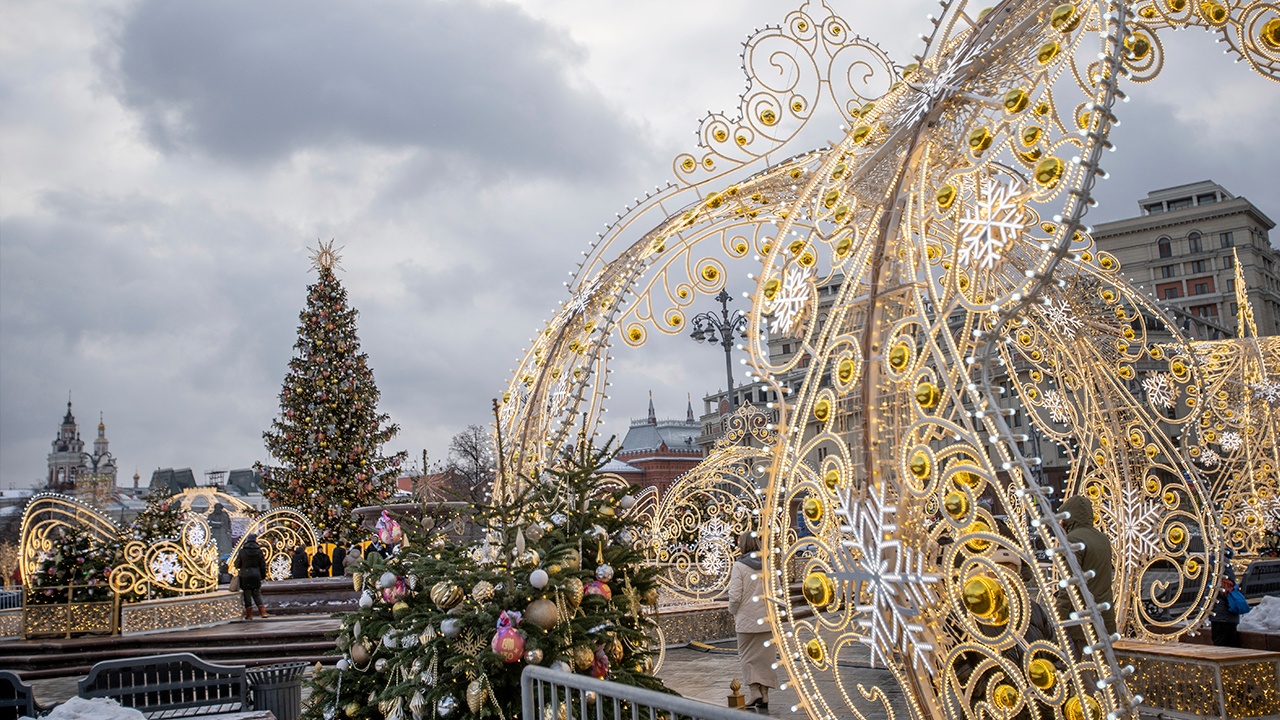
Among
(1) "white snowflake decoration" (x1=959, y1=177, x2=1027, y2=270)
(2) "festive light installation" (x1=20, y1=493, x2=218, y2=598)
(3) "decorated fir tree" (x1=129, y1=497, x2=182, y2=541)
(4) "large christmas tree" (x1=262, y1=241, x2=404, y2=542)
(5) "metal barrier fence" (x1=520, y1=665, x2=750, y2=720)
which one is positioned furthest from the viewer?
(4) "large christmas tree" (x1=262, y1=241, x2=404, y2=542)

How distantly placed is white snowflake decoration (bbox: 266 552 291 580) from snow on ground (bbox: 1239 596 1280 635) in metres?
17.5

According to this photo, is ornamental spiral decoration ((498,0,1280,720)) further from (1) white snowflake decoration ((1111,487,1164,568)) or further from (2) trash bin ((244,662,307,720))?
(2) trash bin ((244,662,307,720))

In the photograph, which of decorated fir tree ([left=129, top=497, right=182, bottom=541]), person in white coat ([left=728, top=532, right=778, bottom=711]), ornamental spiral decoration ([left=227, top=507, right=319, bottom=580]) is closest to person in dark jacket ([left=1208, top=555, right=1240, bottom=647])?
person in white coat ([left=728, top=532, right=778, bottom=711])

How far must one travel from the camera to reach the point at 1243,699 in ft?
21.9

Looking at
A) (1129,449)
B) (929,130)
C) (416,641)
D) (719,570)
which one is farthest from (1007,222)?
(719,570)

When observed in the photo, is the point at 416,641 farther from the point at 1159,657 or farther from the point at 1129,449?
the point at 1129,449

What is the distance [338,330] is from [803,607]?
52.6ft

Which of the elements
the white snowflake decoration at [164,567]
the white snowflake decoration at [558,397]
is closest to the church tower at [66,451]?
the white snowflake decoration at [164,567]

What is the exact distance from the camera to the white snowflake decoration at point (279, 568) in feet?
67.3

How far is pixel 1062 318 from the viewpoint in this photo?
834 centimetres

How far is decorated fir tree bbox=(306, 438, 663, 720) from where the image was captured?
5.03m

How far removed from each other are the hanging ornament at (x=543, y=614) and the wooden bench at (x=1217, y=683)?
13.9 feet

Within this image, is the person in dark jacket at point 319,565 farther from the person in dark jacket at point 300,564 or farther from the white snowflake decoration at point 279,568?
the person in dark jacket at point 300,564

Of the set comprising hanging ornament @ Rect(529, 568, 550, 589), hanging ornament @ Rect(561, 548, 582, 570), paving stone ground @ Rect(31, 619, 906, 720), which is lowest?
paving stone ground @ Rect(31, 619, 906, 720)
